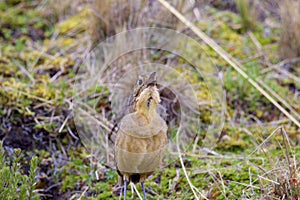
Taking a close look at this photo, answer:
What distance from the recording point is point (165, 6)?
3.42m

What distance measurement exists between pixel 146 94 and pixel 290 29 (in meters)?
1.94

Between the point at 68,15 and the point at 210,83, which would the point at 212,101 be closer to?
the point at 210,83

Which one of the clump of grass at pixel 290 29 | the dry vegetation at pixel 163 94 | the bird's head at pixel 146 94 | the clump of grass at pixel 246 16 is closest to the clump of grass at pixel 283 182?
the dry vegetation at pixel 163 94

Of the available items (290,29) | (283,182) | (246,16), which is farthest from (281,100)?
(246,16)

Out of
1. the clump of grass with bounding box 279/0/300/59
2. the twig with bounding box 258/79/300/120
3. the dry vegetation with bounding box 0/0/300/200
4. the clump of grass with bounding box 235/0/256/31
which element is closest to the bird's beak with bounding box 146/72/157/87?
the dry vegetation with bounding box 0/0/300/200

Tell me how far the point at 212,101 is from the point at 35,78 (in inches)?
45.8

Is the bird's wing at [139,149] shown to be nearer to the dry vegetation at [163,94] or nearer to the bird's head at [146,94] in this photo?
the bird's head at [146,94]

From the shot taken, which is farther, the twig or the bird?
the twig

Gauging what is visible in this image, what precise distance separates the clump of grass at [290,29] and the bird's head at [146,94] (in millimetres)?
1853

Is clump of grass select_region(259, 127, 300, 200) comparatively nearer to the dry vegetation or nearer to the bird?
the dry vegetation

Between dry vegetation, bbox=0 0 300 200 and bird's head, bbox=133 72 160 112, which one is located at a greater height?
bird's head, bbox=133 72 160 112

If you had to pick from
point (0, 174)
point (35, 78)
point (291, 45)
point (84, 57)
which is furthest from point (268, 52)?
point (0, 174)

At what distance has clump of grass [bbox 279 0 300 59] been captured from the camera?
3642 mm

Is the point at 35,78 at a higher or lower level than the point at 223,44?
lower
